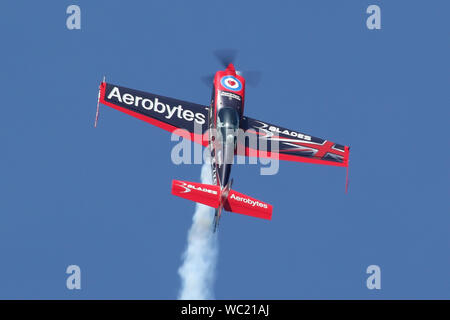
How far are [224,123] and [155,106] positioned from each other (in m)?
3.84

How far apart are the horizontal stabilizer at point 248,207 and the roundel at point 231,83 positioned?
270 inches

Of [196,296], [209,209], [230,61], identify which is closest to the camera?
[196,296]

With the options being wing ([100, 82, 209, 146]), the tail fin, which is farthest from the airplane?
the tail fin

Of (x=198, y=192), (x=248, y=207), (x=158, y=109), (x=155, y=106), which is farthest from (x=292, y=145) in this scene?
(x=198, y=192)

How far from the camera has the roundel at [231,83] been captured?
46750 mm

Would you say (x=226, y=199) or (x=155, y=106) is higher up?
(x=155, y=106)

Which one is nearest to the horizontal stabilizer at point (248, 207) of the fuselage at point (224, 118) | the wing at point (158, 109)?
the fuselage at point (224, 118)

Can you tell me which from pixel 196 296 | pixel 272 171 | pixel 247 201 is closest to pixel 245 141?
pixel 272 171

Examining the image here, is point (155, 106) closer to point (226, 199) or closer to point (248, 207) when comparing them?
point (226, 199)

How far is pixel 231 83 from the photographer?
154ft

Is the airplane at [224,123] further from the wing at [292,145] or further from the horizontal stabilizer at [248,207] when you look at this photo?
the horizontal stabilizer at [248,207]
